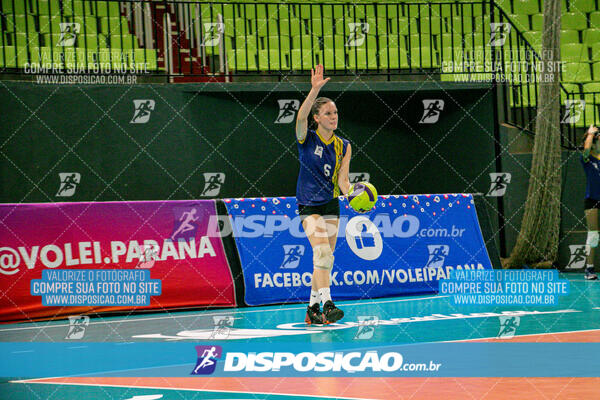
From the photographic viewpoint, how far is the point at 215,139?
15.2 meters

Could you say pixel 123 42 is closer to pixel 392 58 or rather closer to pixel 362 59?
pixel 362 59

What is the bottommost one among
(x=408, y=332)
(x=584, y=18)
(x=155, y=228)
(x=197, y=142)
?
(x=408, y=332)

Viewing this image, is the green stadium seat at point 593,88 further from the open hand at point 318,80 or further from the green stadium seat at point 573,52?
the open hand at point 318,80

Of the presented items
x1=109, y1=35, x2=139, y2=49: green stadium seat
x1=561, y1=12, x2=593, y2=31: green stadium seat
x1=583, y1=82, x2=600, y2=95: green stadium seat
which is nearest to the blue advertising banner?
x1=583, y1=82, x2=600, y2=95: green stadium seat

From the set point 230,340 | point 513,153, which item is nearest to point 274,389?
point 230,340

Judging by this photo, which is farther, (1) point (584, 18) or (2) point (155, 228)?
(1) point (584, 18)

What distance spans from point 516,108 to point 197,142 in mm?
6579

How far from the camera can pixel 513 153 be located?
15891 mm

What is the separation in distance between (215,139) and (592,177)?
21.2 feet

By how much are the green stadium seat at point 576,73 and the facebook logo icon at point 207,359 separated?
42.7 ft

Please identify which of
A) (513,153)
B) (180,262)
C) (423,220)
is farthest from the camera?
(513,153)

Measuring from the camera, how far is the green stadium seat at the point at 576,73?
18.1m

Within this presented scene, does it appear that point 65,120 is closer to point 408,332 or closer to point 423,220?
point 423,220

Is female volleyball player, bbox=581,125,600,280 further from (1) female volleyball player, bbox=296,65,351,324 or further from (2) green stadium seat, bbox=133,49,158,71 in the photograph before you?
(2) green stadium seat, bbox=133,49,158,71
